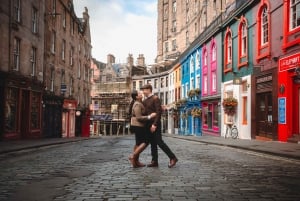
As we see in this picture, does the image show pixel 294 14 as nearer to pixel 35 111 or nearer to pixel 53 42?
pixel 35 111

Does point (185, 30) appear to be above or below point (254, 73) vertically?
above

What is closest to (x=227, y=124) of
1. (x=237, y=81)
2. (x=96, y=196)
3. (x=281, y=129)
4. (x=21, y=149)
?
(x=237, y=81)

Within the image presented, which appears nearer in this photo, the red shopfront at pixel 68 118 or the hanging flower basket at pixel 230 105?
the hanging flower basket at pixel 230 105

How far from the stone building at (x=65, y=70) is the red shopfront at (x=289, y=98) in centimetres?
1588

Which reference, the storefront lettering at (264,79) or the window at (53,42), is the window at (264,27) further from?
the window at (53,42)

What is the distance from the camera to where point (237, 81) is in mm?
24234

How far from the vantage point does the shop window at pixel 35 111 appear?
78.9ft

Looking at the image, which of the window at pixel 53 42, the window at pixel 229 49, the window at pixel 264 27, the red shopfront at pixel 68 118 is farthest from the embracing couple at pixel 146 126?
the red shopfront at pixel 68 118

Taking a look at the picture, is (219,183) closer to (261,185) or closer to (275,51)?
(261,185)

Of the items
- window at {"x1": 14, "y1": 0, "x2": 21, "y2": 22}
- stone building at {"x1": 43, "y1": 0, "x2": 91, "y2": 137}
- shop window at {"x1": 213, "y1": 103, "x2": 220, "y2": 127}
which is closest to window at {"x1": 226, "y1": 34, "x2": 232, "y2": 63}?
shop window at {"x1": 213, "y1": 103, "x2": 220, "y2": 127}

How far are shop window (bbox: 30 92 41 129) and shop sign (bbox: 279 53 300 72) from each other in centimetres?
1488

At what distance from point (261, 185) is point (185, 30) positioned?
56178mm

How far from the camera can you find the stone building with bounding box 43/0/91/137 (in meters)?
28.2

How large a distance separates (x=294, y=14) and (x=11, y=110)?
50.4 feet
